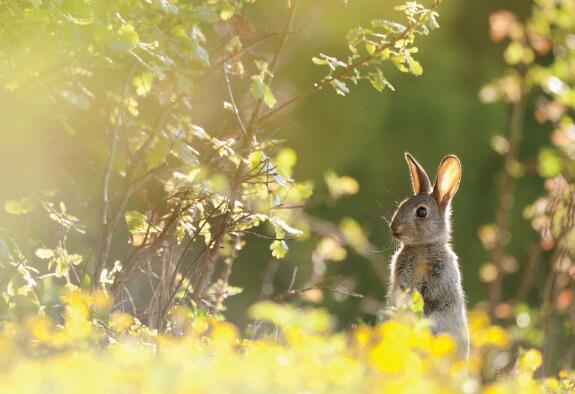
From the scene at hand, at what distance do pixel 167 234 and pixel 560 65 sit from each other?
259 centimetres

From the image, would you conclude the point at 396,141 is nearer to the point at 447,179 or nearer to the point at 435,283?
the point at 447,179

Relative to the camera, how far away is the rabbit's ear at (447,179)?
6.26 metres

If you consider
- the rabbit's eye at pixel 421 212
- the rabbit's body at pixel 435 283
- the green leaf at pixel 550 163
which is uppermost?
the green leaf at pixel 550 163

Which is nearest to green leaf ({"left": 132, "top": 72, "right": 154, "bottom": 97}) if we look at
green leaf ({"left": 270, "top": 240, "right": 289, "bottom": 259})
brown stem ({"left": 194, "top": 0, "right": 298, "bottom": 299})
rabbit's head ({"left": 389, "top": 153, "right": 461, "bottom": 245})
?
brown stem ({"left": 194, "top": 0, "right": 298, "bottom": 299})

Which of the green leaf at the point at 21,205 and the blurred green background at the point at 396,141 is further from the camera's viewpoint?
the blurred green background at the point at 396,141

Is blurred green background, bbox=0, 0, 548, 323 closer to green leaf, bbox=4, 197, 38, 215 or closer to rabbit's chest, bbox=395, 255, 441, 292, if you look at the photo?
rabbit's chest, bbox=395, 255, 441, 292

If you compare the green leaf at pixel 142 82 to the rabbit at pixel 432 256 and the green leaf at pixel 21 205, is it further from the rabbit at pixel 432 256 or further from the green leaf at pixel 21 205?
the rabbit at pixel 432 256

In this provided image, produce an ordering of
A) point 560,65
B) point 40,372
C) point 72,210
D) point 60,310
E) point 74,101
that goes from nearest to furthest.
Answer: point 40,372
point 74,101
point 560,65
point 60,310
point 72,210

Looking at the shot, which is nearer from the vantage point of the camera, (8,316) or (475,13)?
(8,316)

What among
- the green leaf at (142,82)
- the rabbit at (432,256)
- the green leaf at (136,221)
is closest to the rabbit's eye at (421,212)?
the rabbit at (432,256)

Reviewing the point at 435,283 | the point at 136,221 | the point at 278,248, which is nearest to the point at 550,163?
the point at 435,283

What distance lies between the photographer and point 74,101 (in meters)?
5.73

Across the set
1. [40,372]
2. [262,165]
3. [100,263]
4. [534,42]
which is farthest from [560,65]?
[40,372]

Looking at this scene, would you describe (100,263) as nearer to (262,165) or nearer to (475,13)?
(262,165)
